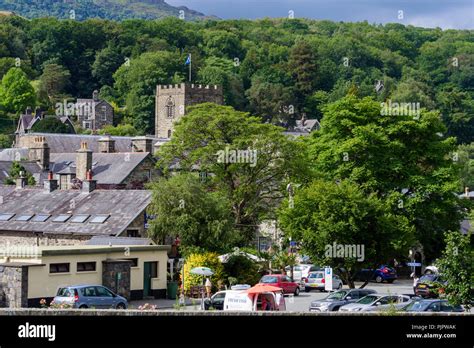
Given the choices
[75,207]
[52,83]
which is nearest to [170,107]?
[52,83]

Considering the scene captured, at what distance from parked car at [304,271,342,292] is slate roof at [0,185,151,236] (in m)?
9.16

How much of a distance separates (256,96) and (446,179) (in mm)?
111059

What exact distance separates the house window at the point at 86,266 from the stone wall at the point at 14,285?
3.17 metres

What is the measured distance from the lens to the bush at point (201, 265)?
46688 millimetres

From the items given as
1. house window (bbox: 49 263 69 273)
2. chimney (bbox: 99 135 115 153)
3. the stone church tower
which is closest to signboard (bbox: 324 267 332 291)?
house window (bbox: 49 263 69 273)

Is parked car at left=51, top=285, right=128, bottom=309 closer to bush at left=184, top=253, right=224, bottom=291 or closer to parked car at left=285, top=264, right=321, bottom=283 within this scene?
bush at left=184, top=253, right=224, bottom=291

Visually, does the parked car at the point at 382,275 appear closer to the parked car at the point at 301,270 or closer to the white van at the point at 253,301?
the parked car at the point at 301,270

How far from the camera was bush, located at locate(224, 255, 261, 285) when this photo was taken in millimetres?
48688

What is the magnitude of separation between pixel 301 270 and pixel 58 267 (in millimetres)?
18929

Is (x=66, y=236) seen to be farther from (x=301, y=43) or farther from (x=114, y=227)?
(x=301, y=43)

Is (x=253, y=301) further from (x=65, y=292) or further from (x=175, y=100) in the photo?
(x=175, y=100)

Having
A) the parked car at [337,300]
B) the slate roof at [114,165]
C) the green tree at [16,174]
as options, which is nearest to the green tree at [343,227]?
the parked car at [337,300]

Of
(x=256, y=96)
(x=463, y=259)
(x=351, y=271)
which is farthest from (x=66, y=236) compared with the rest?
(x=256, y=96)

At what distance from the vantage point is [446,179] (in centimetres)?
5869
